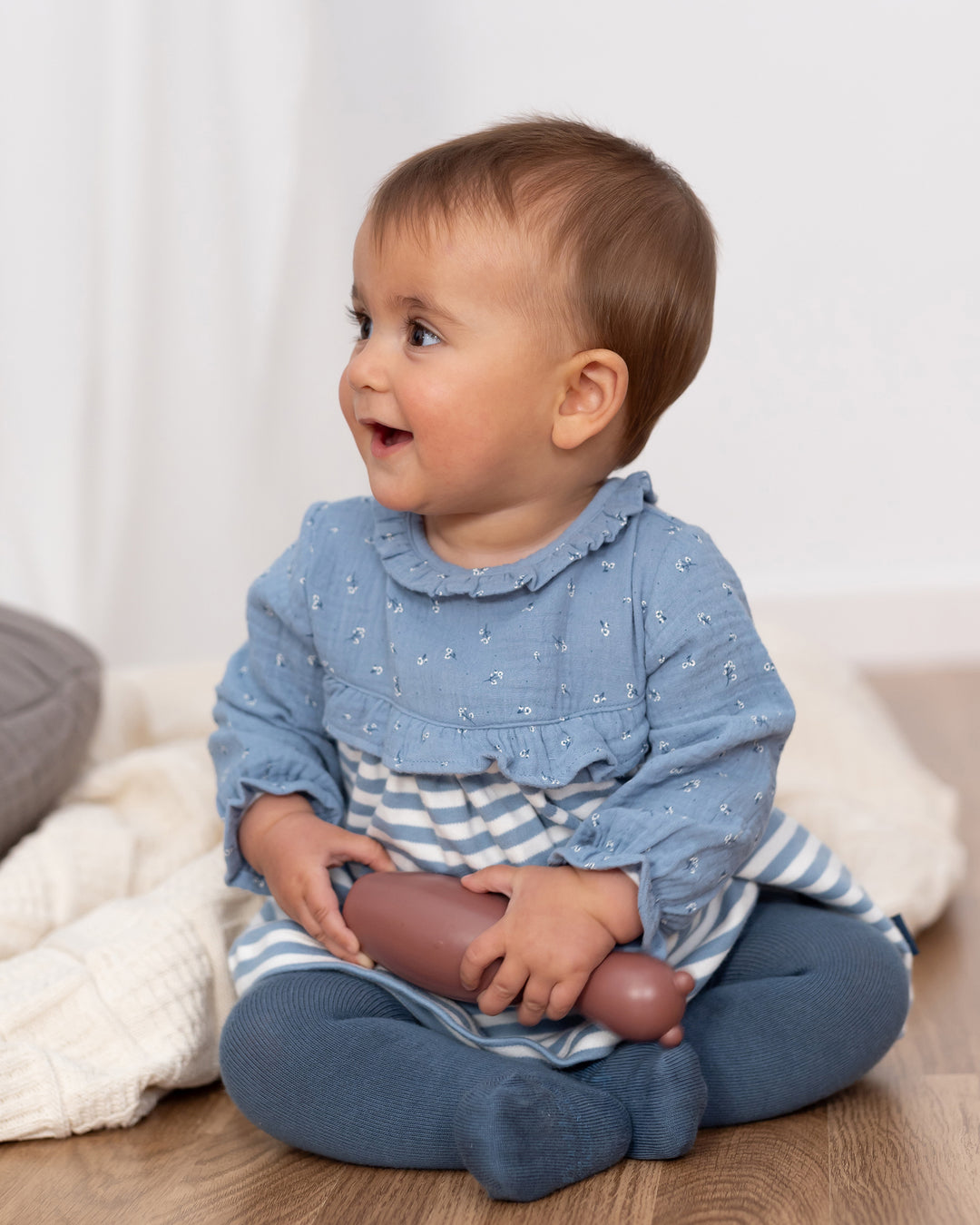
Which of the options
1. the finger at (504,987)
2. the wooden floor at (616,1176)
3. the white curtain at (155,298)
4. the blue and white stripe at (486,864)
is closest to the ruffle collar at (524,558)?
the blue and white stripe at (486,864)

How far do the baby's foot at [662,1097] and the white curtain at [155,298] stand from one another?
140cm

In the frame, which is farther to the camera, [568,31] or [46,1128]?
[568,31]

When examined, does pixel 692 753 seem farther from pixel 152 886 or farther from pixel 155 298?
pixel 155 298

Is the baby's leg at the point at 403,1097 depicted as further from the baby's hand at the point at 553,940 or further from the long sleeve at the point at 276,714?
the long sleeve at the point at 276,714

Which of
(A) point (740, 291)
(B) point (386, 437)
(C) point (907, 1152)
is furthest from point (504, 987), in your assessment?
(A) point (740, 291)

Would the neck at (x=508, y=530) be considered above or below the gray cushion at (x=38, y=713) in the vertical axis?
above

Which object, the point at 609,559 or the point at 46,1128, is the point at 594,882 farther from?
the point at 46,1128

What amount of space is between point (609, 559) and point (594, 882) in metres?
0.22

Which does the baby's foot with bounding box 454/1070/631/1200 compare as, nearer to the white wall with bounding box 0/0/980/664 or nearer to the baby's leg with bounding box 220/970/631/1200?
the baby's leg with bounding box 220/970/631/1200

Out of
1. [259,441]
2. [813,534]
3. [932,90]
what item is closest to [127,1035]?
[259,441]

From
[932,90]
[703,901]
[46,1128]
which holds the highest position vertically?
[932,90]

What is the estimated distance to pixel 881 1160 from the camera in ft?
2.69

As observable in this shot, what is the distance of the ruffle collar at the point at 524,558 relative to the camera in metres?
0.93

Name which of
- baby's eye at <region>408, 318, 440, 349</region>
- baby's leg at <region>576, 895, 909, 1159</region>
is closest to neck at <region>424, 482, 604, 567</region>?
baby's eye at <region>408, 318, 440, 349</region>
